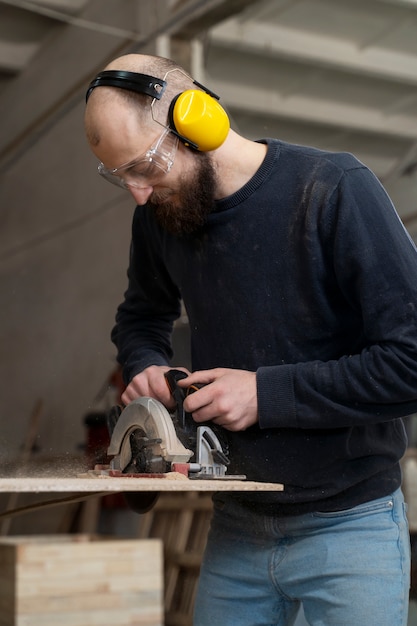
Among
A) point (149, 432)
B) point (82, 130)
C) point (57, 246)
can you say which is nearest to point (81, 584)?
point (57, 246)

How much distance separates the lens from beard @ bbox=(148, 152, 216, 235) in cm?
152

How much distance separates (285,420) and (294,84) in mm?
1785

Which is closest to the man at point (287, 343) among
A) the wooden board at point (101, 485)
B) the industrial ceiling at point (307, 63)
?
the wooden board at point (101, 485)

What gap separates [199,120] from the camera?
145 centimetres

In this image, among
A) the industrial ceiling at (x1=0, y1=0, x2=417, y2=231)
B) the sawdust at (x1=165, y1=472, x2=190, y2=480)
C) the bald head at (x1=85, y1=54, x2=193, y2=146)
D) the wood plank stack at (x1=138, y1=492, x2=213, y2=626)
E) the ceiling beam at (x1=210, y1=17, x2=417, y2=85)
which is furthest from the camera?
the wood plank stack at (x1=138, y1=492, x2=213, y2=626)

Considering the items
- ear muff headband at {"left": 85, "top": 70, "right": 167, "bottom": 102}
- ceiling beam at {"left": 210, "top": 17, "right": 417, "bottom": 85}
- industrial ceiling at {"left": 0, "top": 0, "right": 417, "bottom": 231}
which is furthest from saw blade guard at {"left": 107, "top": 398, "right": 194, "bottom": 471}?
ceiling beam at {"left": 210, "top": 17, "right": 417, "bottom": 85}

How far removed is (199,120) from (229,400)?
0.47m

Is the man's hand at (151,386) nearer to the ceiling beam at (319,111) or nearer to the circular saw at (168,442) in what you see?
the circular saw at (168,442)

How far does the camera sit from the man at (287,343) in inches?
55.1

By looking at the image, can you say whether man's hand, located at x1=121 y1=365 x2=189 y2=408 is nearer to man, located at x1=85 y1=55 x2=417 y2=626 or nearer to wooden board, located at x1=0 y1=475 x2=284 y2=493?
man, located at x1=85 y1=55 x2=417 y2=626

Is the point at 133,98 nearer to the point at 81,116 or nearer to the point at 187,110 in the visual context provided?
the point at 187,110

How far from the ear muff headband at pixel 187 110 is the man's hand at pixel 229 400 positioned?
397 mm

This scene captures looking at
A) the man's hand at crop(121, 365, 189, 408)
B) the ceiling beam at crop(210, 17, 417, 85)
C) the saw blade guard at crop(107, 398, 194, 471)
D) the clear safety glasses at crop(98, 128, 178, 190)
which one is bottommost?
the saw blade guard at crop(107, 398, 194, 471)

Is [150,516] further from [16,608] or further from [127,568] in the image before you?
[16,608]
